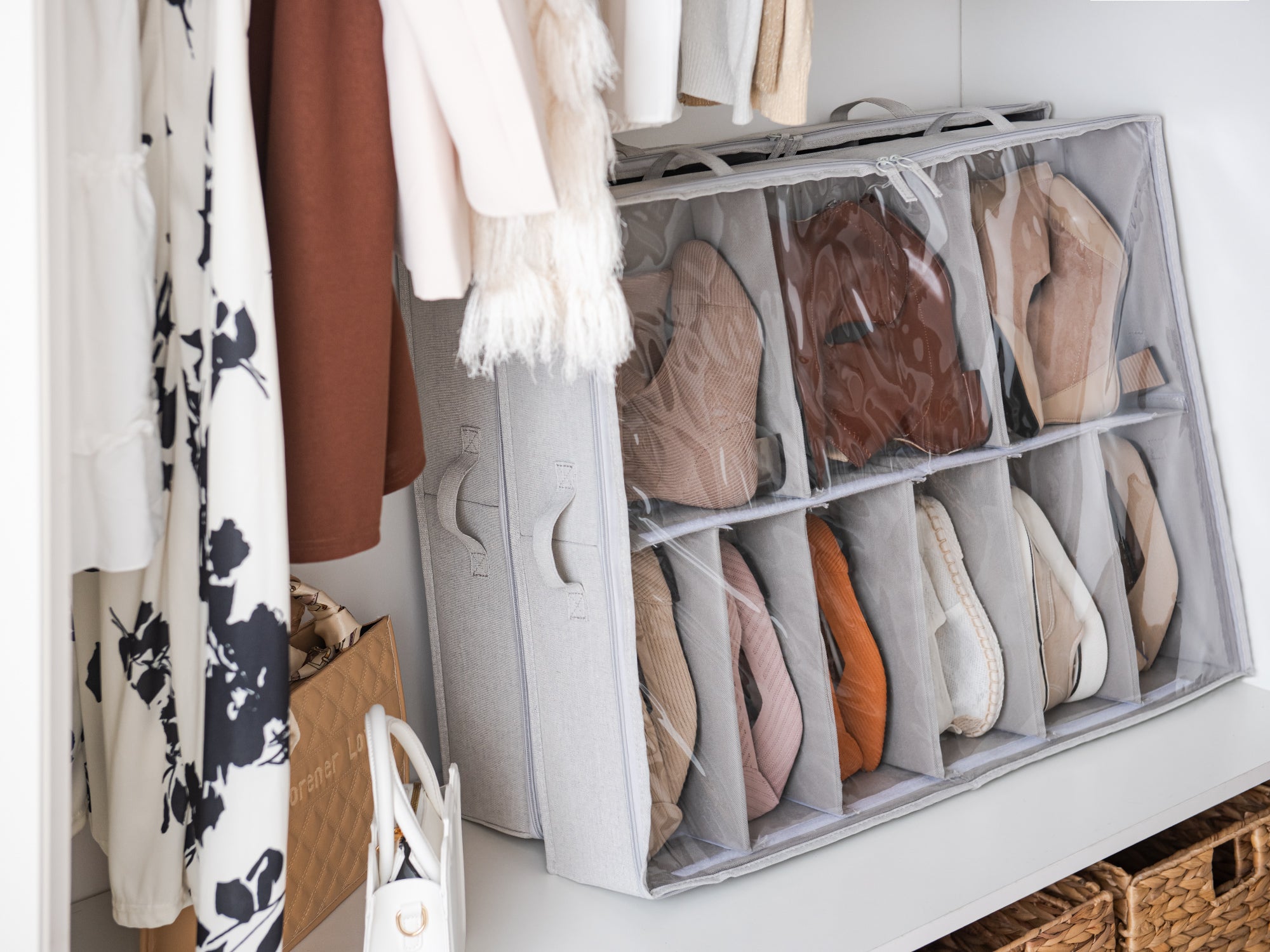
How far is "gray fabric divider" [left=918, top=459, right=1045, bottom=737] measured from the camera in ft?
5.13

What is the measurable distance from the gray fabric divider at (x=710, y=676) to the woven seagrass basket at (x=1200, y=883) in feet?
1.93

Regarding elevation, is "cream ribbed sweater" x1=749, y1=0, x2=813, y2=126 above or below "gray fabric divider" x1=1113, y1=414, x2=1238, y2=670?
above

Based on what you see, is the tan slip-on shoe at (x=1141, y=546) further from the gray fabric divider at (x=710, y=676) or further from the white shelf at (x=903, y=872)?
the gray fabric divider at (x=710, y=676)

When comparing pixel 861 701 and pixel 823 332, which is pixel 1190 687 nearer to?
pixel 861 701

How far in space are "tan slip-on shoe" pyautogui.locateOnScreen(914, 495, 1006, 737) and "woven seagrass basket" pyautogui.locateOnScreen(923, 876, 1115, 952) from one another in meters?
0.24

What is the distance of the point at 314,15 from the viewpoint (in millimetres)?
835

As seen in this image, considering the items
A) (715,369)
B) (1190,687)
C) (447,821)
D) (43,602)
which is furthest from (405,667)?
(1190,687)

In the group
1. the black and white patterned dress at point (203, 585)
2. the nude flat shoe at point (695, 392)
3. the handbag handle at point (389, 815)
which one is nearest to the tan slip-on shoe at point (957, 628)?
the nude flat shoe at point (695, 392)

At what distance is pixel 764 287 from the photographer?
1.33 metres

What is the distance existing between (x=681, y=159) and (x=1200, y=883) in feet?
4.06

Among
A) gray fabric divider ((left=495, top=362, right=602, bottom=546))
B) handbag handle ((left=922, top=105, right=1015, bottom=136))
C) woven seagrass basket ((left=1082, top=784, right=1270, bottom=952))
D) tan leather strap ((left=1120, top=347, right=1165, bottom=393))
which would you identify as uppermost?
handbag handle ((left=922, top=105, right=1015, bottom=136))

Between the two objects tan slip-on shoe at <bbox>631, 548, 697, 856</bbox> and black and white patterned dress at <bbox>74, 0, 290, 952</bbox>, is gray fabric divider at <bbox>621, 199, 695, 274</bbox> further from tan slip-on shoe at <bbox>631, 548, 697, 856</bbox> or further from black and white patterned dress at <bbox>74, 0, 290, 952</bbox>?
black and white patterned dress at <bbox>74, 0, 290, 952</bbox>

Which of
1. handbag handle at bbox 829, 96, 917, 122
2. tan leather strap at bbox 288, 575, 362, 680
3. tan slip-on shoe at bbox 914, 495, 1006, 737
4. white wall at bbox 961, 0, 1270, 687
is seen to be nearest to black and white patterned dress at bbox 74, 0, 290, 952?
tan leather strap at bbox 288, 575, 362, 680

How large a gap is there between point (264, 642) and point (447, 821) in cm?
31
